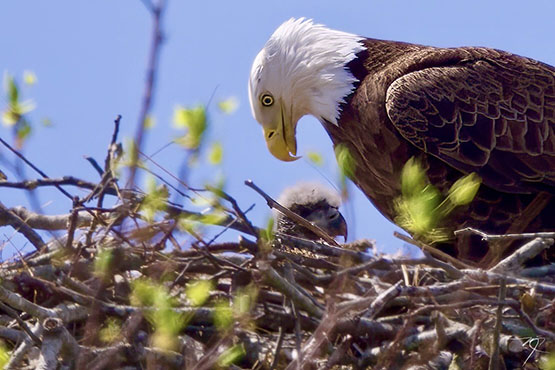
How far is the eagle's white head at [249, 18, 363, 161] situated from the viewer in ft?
17.3

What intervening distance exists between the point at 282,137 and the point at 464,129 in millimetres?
964

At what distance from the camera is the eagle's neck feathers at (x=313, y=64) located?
16.8ft

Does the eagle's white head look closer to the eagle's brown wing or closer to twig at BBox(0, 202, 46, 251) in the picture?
the eagle's brown wing

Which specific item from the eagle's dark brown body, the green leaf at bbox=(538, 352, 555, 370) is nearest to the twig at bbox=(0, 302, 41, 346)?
the green leaf at bbox=(538, 352, 555, 370)

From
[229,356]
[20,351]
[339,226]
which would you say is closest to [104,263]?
[20,351]

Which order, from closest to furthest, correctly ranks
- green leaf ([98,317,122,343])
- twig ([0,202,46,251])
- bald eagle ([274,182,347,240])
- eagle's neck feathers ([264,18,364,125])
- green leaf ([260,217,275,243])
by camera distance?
green leaf ([260,217,275,243])
green leaf ([98,317,122,343])
twig ([0,202,46,251])
eagle's neck feathers ([264,18,364,125])
bald eagle ([274,182,347,240])

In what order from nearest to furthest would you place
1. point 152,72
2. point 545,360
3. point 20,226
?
point 152,72
point 545,360
point 20,226

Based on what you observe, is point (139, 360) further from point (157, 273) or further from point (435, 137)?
point (435, 137)

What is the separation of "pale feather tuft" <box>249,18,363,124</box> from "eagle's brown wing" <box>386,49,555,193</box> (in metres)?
0.47

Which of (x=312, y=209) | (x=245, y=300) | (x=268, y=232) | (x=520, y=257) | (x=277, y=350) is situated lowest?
(x=277, y=350)

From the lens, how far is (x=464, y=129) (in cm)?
476

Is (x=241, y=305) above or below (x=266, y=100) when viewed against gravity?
below

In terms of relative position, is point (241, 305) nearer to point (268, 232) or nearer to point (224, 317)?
point (224, 317)

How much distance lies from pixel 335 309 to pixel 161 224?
720 millimetres
